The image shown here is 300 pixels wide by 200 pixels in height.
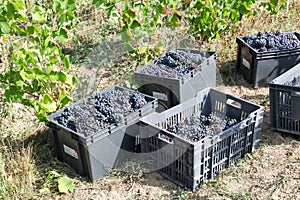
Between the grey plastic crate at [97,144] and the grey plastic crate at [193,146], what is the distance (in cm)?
11

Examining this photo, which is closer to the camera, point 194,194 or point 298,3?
point 194,194

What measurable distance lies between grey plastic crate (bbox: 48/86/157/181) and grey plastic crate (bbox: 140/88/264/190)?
0.36 feet

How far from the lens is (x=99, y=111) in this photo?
342 cm

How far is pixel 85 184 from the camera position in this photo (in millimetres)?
3293

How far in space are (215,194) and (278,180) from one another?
0.50 m

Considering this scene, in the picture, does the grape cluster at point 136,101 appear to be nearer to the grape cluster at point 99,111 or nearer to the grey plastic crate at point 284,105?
the grape cluster at point 99,111

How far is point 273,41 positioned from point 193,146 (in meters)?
1.99

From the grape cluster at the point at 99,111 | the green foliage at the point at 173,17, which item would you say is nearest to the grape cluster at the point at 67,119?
the grape cluster at the point at 99,111

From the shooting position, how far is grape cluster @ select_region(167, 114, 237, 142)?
131 inches

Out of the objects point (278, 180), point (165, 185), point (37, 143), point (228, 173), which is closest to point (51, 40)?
point (37, 143)

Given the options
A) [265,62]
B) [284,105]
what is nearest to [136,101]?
[284,105]

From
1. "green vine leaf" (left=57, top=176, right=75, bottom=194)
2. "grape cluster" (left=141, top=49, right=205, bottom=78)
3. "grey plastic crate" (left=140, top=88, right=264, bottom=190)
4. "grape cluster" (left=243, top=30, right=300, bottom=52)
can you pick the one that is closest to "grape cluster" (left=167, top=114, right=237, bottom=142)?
"grey plastic crate" (left=140, top=88, right=264, bottom=190)

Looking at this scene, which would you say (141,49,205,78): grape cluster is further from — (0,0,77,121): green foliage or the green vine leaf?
the green vine leaf

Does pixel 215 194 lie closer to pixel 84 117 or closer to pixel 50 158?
pixel 84 117
